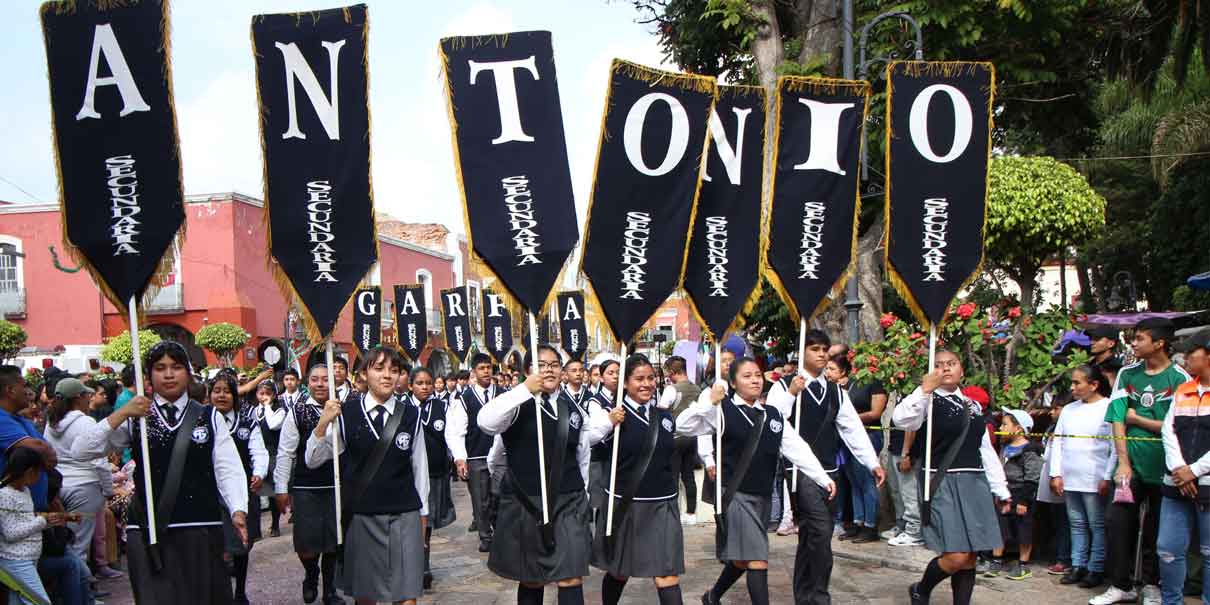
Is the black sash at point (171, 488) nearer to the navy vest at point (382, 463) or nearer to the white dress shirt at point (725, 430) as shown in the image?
the navy vest at point (382, 463)

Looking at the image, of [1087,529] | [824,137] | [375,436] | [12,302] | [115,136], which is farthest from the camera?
[12,302]

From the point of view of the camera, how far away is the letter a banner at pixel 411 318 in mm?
17750

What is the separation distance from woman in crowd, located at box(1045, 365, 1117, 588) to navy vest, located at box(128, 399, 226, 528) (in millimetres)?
5778

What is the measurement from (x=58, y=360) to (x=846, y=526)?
22840 millimetres

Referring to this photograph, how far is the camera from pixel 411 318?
18.0m

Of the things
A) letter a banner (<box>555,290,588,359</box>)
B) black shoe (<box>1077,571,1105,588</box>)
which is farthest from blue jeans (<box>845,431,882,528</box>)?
letter a banner (<box>555,290,588,359</box>)

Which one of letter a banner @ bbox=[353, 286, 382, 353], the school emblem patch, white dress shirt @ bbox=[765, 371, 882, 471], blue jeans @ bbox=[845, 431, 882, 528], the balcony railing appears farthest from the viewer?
the balcony railing

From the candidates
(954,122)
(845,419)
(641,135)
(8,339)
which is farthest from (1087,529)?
(8,339)

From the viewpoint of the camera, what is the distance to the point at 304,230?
18.6 feet

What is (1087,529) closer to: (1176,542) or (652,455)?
(1176,542)

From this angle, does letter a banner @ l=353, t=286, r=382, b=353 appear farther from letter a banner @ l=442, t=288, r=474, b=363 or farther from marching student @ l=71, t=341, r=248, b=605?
marching student @ l=71, t=341, r=248, b=605

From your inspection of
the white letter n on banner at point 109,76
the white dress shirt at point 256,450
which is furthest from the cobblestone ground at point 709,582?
the white letter n on banner at point 109,76

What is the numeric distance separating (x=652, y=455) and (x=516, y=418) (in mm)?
925

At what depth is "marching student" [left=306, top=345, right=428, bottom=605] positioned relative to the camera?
17.7 ft
